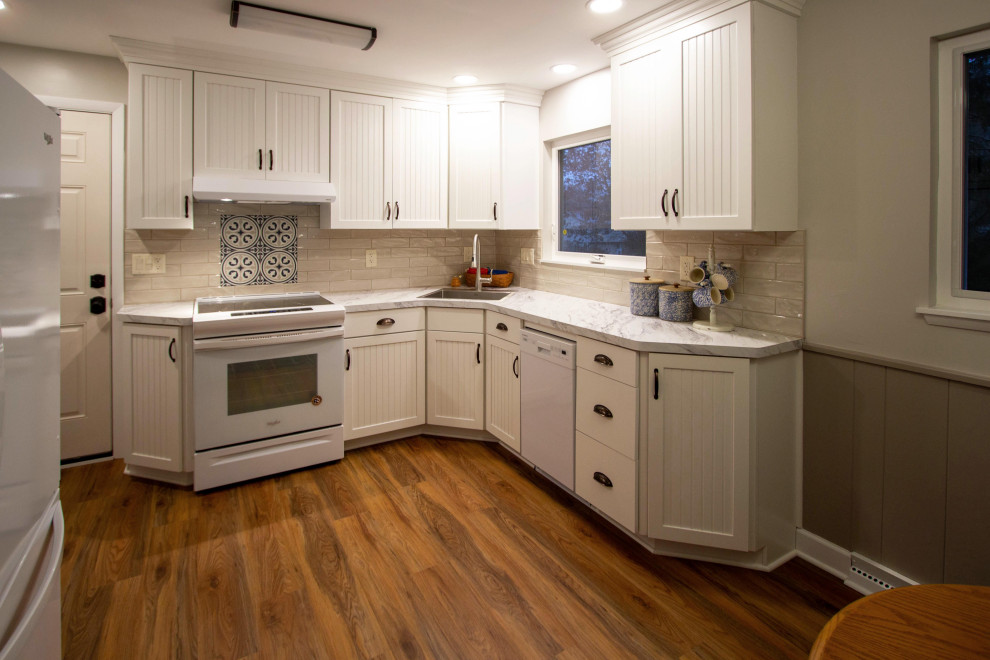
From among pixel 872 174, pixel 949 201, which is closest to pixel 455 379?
pixel 872 174

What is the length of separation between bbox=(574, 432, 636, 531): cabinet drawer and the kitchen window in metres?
1.23

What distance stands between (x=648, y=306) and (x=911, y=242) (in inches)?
44.9

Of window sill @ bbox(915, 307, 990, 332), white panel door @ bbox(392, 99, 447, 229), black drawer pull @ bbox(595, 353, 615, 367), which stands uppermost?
white panel door @ bbox(392, 99, 447, 229)

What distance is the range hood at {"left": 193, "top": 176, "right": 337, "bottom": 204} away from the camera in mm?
3055

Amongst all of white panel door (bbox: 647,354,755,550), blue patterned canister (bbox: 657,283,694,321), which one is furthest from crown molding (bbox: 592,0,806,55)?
white panel door (bbox: 647,354,755,550)

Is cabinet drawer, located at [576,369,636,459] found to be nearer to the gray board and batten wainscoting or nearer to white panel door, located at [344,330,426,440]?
the gray board and batten wainscoting

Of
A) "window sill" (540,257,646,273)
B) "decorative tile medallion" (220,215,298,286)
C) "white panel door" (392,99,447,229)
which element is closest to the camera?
"window sill" (540,257,646,273)

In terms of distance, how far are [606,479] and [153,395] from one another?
238 cm

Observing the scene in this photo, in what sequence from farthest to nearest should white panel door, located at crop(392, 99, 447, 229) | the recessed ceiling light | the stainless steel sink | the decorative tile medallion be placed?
the stainless steel sink, white panel door, located at crop(392, 99, 447, 229), the decorative tile medallion, the recessed ceiling light

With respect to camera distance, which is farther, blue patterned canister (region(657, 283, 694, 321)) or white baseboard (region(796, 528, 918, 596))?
blue patterned canister (region(657, 283, 694, 321))

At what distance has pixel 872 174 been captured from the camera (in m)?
2.04

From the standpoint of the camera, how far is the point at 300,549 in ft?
7.89

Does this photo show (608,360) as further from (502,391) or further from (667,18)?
(667,18)

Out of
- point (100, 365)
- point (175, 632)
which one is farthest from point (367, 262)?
point (175, 632)
